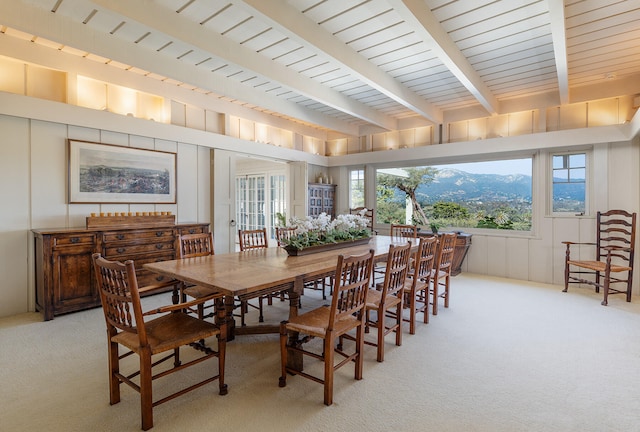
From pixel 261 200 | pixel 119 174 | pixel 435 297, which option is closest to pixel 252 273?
pixel 435 297

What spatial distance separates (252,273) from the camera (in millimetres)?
2379

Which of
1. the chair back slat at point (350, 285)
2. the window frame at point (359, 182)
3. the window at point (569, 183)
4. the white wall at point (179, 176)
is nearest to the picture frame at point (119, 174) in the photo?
the white wall at point (179, 176)

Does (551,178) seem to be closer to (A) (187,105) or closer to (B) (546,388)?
(B) (546,388)

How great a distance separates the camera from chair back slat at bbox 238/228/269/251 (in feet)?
12.7

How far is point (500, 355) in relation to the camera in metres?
2.76

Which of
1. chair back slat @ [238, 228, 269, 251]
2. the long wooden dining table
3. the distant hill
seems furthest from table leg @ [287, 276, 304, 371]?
the distant hill

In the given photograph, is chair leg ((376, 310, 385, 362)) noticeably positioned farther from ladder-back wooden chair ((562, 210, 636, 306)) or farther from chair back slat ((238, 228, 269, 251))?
ladder-back wooden chair ((562, 210, 636, 306))

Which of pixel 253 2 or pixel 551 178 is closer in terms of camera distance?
pixel 253 2

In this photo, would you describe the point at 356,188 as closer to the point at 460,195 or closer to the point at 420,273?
the point at 460,195

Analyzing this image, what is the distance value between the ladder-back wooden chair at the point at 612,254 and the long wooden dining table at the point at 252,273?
341cm

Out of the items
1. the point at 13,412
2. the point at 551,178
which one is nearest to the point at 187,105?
the point at 13,412

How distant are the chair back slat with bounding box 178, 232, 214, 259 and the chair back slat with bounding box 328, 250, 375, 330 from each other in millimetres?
1737

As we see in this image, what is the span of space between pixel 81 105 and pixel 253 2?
2983mm

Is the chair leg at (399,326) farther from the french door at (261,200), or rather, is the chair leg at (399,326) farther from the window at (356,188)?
the french door at (261,200)
